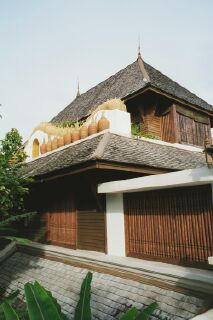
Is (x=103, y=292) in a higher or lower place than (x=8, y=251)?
lower

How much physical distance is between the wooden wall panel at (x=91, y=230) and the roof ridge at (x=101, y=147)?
1963 mm

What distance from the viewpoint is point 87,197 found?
9.06 meters

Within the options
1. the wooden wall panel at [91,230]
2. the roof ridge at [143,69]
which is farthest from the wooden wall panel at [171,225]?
the roof ridge at [143,69]

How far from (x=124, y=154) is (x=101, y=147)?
74cm

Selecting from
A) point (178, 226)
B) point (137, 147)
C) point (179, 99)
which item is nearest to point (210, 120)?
point (179, 99)

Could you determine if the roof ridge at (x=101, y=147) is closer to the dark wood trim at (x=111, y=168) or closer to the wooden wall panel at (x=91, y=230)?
the dark wood trim at (x=111, y=168)

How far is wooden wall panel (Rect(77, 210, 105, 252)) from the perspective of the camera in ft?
27.5

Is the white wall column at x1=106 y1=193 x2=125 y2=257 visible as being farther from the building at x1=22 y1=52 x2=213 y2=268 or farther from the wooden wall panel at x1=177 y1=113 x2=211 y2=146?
the wooden wall panel at x1=177 y1=113 x2=211 y2=146

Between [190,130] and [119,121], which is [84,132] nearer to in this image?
[119,121]

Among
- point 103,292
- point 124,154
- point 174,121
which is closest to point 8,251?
point 103,292

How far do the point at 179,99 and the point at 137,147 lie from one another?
5.28 meters

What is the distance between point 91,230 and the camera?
346 inches

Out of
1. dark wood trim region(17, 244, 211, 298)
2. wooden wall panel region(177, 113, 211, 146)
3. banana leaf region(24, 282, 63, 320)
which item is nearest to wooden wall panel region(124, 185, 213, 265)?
dark wood trim region(17, 244, 211, 298)

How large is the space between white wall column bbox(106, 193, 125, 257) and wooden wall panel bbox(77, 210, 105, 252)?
0.91ft
